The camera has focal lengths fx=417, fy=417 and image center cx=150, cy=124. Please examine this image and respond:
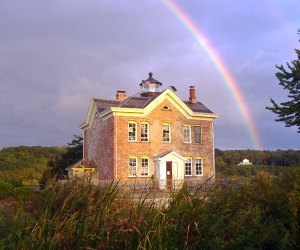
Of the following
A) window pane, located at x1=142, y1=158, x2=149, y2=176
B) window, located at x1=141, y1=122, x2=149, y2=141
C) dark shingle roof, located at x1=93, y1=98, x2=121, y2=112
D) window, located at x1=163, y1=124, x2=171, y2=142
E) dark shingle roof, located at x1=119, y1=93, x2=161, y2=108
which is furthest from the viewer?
dark shingle roof, located at x1=93, y1=98, x2=121, y2=112

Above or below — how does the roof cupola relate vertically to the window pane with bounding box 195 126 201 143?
above

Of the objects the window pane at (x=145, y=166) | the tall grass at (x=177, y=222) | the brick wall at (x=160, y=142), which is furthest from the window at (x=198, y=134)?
the tall grass at (x=177, y=222)

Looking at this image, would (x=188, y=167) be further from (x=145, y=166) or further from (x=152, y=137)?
(x=152, y=137)

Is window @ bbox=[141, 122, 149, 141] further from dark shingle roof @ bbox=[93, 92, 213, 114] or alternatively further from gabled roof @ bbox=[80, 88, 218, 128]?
dark shingle roof @ bbox=[93, 92, 213, 114]

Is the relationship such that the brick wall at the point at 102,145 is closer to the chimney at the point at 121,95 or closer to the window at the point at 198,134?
the chimney at the point at 121,95

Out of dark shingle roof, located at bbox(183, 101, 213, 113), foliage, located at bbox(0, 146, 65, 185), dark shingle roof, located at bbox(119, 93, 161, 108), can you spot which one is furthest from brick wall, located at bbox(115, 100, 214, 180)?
foliage, located at bbox(0, 146, 65, 185)

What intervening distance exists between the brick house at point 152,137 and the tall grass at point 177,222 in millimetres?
25909

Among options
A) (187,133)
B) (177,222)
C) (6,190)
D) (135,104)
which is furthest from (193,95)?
(177,222)

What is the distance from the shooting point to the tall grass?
463 cm

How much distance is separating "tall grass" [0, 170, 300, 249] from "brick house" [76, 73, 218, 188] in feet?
85.0

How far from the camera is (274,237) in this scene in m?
4.85

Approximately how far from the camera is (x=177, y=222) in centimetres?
521

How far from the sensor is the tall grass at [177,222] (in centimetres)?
463

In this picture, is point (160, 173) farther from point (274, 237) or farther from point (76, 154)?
point (274, 237)
